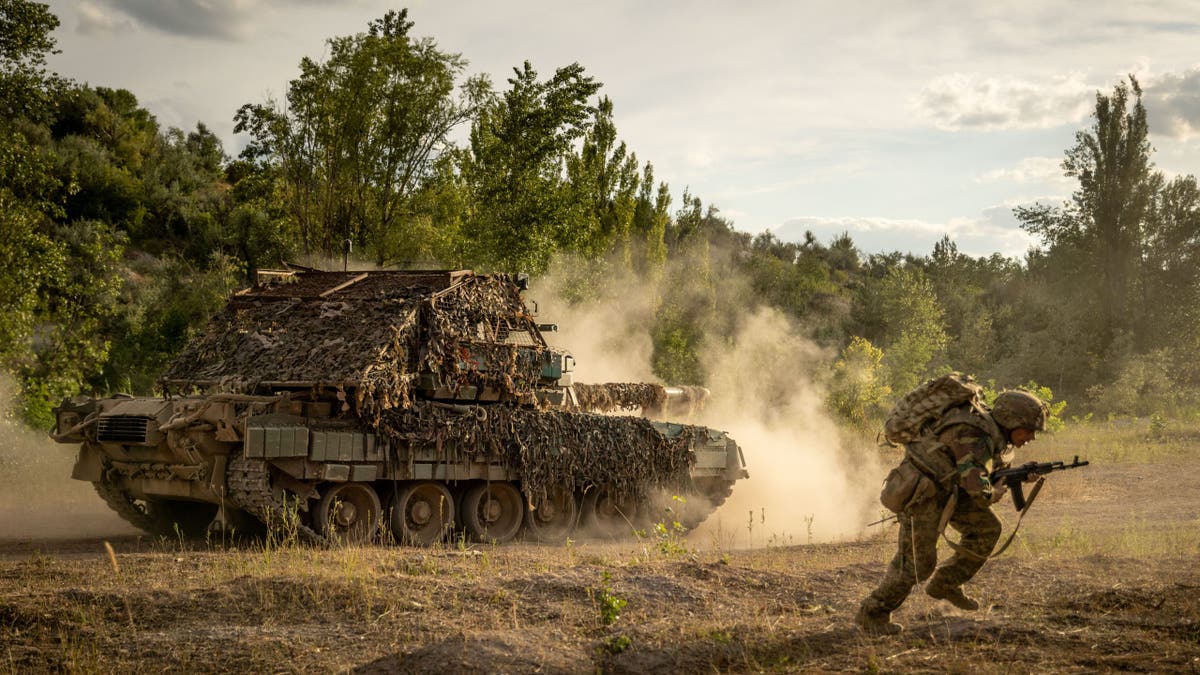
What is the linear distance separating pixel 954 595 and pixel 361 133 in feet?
69.7

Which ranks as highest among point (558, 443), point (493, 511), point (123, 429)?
point (123, 429)

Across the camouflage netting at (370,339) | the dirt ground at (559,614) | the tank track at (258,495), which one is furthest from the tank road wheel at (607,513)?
the tank track at (258,495)

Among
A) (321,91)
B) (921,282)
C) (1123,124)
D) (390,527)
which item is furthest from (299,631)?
(1123,124)

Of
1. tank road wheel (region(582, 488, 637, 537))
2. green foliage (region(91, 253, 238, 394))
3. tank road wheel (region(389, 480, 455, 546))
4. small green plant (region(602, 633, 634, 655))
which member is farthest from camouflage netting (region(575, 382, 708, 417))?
small green plant (region(602, 633, 634, 655))

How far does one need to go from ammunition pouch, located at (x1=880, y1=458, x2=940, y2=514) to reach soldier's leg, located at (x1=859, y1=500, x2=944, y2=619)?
8 cm

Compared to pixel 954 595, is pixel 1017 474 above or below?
above

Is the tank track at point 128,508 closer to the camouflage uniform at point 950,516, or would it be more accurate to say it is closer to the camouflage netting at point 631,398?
the camouflage netting at point 631,398

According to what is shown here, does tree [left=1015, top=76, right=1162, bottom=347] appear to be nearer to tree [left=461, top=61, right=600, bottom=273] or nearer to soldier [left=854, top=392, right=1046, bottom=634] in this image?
tree [left=461, top=61, right=600, bottom=273]

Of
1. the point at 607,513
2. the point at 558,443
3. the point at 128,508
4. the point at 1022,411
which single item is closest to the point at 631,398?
the point at 607,513

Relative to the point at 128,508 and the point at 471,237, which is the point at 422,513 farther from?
the point at 471,237

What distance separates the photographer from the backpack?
7781 millimetres

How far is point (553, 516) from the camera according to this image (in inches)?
578

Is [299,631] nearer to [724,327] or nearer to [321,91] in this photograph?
[321,91]

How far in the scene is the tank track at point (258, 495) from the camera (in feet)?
37.6
